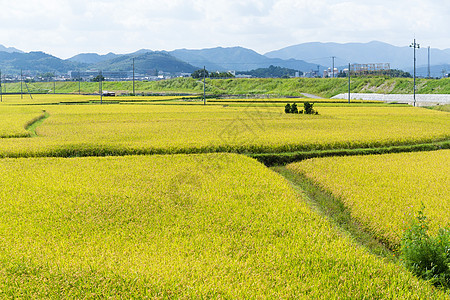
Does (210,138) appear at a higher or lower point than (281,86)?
lower

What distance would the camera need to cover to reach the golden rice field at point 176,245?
215 inches

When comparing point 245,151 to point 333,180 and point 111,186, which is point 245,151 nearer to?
point 333,180

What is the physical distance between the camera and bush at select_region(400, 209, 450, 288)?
6.30 m

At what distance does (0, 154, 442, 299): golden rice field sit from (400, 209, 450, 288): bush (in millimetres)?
422

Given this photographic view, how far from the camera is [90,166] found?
1326 centimetres

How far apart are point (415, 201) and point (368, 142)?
8.71 meters

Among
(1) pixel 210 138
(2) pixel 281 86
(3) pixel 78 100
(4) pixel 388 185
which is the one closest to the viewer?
(4) pixel 388 185

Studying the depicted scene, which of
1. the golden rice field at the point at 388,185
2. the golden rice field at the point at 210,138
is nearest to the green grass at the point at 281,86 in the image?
the golden rice field at the point at 210,138

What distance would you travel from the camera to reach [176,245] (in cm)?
678

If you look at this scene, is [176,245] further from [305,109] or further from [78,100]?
[78,100]

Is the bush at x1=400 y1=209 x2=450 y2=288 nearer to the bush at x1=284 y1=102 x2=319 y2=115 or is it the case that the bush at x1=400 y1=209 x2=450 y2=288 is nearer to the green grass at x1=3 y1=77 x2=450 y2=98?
the bush at x1=284 y1=102 x2=319 y2=115

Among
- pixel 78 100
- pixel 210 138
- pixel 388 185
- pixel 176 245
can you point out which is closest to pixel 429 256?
pixel 176 245

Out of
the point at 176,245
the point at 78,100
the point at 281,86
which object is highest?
the point at 281,86

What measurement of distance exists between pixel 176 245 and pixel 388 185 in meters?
6.81
